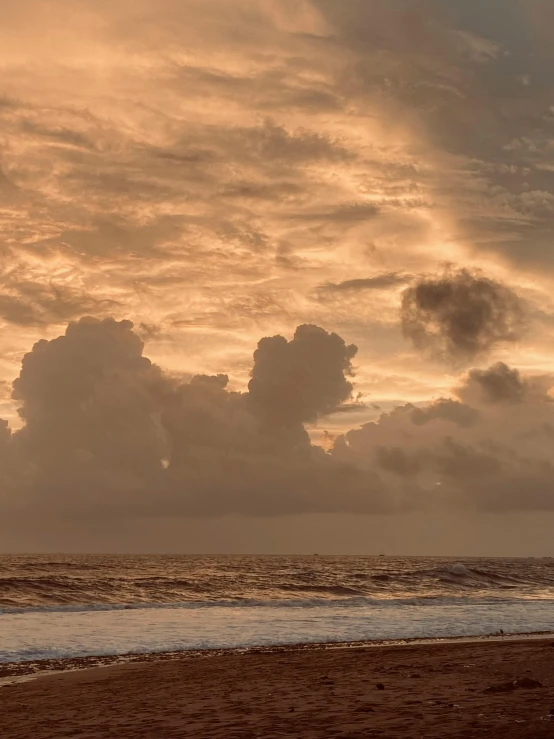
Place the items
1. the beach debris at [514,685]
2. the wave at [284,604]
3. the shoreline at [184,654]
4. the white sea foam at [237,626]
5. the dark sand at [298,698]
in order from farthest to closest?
1. the wave at [284,604]
2. the white sea foam at [237,626]
3. the shoreline at [184,654]
4. the beach debris at [514,685]
5. the dark sand at [298,698]

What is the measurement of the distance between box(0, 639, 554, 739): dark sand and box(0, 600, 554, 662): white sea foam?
5.93 m

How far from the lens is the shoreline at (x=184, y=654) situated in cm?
2403

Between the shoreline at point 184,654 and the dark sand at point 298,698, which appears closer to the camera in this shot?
the dark sand at point 298,698

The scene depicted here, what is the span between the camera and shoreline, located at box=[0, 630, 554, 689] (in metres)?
24.0

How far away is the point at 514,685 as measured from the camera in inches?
677

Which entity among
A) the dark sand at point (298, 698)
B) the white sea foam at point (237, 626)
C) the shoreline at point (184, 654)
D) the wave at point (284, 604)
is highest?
the dark sand at point (298, 698)

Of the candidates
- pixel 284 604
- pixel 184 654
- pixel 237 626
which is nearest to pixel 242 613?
pixel 284 604

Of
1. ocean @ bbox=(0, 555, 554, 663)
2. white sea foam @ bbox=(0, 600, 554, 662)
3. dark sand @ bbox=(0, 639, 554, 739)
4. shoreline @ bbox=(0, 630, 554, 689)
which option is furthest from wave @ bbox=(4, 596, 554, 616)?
dark sand @ bbox=(0, 639, 554, 739)

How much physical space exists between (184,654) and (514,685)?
49.2 ft

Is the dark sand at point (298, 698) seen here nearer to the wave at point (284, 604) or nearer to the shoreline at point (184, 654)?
the shoreline at point (184, 654)

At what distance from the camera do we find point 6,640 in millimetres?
31266

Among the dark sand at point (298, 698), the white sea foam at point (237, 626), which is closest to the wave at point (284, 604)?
the white sea foam at point (237, 626)

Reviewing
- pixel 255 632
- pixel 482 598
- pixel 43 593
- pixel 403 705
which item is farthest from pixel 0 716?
pixel 482 598

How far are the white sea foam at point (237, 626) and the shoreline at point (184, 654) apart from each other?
1.07 metres
